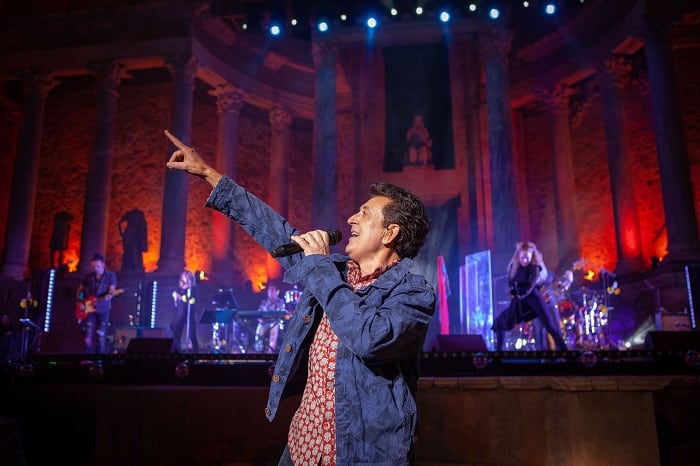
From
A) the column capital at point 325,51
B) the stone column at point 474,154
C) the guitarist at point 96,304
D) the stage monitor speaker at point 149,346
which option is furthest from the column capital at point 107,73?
the stage monitor speaker at point 149,346

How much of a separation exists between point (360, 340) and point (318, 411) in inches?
14.9

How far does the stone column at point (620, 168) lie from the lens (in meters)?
15.5

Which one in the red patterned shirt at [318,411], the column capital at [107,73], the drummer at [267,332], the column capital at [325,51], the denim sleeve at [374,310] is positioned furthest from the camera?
the column capital at [325,51]

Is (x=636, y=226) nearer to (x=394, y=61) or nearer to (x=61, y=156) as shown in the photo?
(x=394, y=61)

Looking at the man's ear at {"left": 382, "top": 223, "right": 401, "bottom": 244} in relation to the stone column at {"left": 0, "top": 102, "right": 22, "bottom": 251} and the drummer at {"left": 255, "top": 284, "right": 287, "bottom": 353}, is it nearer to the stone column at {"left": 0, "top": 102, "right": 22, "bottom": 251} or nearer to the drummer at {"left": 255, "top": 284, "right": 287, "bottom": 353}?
the drummer at {"left": 255, "top": 284, "right": 287, "bottom": 353}

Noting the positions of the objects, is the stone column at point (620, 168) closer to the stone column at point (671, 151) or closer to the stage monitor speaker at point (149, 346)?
the stone column at point (671, 151)

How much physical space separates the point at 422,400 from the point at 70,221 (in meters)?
17.2

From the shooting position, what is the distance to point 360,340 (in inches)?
74.5

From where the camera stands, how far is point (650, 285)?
13734 mm

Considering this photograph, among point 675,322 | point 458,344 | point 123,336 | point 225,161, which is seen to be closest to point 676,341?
point 458,344

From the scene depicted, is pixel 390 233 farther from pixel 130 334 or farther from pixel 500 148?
pixel 500 148

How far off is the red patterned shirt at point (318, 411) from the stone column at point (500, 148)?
12745 millimetres

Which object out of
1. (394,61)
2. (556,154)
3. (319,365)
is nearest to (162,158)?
(394,61)

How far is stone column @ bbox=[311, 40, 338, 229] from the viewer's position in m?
15.7
